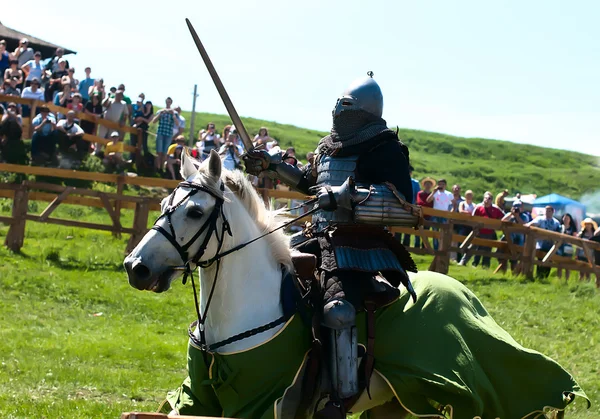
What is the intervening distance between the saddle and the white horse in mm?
85

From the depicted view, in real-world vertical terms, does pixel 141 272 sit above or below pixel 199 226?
below

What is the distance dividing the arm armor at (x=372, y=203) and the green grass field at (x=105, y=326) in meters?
3.46

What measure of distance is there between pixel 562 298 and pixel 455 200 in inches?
167

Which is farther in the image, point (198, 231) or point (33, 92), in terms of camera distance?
point (33, 92)

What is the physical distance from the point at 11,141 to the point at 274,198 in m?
5.95

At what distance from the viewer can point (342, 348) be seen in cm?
578

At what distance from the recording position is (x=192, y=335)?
19.3 feet

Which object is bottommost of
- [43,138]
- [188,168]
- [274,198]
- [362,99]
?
[274,198]

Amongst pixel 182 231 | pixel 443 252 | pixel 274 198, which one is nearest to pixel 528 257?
pixel 443 252

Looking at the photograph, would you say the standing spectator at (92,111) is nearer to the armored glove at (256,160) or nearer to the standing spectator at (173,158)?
the standing spectator at (173,158)

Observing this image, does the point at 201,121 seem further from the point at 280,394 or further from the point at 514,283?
the point at 280,394

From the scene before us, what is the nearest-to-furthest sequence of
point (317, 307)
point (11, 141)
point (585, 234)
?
point (317, 307)
point (585, 234)
point (11, 141)

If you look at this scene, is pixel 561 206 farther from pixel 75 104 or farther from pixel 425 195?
pixel 75 104

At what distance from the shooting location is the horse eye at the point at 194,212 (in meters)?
5.52
